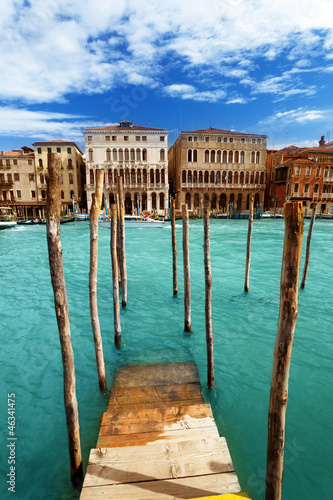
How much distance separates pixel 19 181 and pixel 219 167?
25895 millimetres

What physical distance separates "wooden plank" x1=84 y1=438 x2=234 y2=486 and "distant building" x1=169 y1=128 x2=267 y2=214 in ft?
121

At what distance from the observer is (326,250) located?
1575 centimetres

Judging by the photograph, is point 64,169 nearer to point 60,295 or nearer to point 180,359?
point 180,359

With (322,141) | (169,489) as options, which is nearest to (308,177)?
(322,141)

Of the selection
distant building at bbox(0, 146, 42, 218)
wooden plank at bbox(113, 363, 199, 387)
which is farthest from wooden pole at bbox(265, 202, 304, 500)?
distant building at bbox(0, 146, 42, 218)

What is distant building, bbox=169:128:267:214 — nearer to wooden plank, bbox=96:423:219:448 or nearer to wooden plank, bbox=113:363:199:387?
wooden plank, bbox=113:363:199:387

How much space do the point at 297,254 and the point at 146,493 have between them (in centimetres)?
212

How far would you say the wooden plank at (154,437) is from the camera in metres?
2.70

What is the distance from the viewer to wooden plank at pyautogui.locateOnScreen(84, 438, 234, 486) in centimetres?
230

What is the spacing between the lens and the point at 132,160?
36.1 m

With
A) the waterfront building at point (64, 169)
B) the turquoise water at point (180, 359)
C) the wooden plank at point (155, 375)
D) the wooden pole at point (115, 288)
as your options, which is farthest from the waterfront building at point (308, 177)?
the wooden plank at point (155, 375)

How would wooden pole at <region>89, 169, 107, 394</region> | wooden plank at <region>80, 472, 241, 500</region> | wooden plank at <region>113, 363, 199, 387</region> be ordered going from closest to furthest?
wooden plank at <region>80, 472, 241, 500</region>, wooden pole at <region>89, 169, 107, 394</region>, wooden plank at <region>113, 363, 199, 387</region>

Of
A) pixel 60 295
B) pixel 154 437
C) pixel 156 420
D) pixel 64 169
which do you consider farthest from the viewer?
pixel 64 169

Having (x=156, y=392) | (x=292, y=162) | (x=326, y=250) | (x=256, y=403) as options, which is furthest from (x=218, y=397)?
(x=292, y=162)
